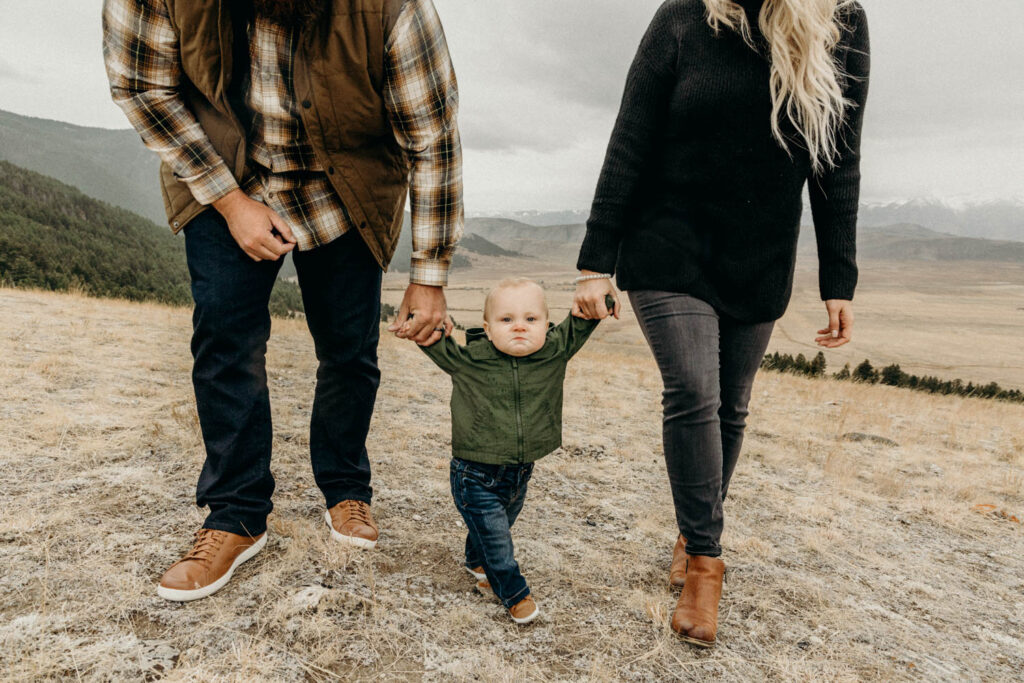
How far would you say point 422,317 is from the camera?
2127mm

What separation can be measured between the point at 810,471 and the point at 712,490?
309cm

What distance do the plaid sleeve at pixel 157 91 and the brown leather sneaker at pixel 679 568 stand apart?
2.33 m

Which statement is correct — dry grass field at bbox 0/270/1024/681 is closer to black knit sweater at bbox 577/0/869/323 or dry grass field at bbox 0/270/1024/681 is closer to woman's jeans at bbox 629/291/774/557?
woman's jeans at bbox 629/291/774/557

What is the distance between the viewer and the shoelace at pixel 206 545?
2094mm

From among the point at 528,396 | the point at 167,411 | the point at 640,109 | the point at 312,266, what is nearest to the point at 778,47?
the point at 640,109

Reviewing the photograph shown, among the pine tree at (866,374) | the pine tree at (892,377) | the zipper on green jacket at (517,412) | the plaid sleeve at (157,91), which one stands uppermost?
the plaid sleeve at (157,91)

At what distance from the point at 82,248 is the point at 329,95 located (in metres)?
37.2

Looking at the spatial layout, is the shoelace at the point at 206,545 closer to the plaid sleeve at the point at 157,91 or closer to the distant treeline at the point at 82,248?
the plaid sleeve at the point at 157,91

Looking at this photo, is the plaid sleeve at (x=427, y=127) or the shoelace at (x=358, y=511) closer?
the plaid sleeve at (x=427, y=127)

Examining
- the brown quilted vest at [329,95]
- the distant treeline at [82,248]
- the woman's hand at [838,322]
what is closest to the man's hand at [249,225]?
the brown quilted vest at [329,95]

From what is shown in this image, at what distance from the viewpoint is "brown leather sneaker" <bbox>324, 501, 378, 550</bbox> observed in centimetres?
249

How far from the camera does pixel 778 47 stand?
201 cm

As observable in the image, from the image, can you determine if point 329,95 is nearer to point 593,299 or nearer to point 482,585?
A: point 593,299

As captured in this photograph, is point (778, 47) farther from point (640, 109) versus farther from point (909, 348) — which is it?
point (909, 348)
